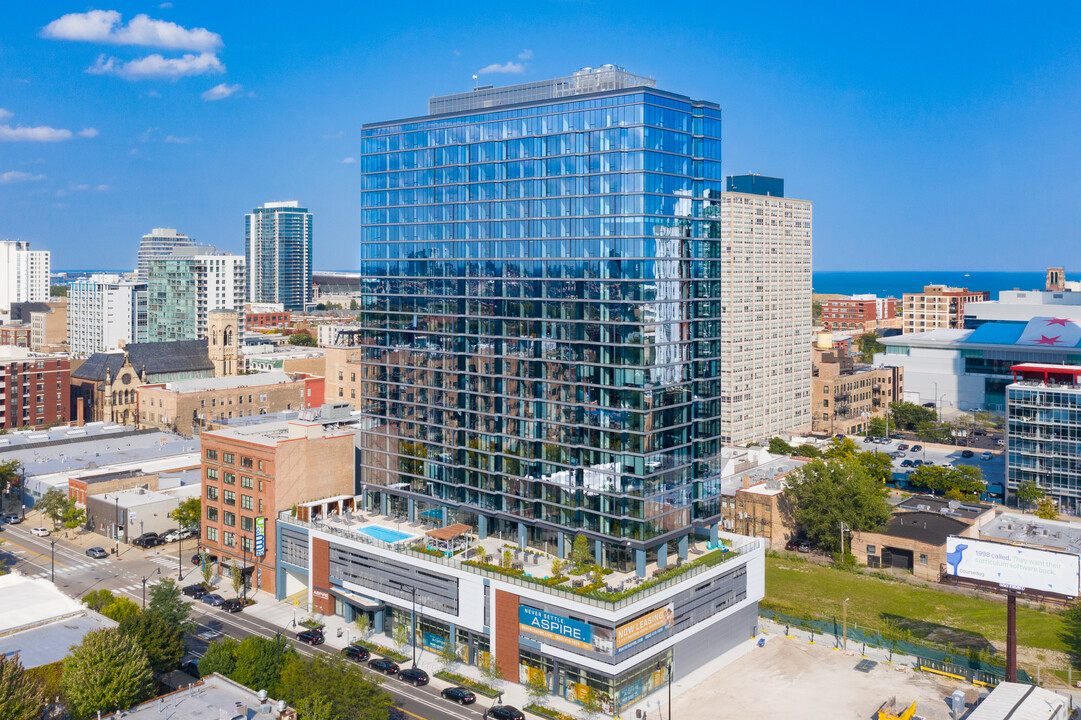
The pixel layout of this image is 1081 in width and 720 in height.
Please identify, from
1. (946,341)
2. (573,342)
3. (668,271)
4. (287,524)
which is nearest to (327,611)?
(287,524)

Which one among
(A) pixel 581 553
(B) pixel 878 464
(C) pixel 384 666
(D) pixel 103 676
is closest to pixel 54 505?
(C) pixel 384 666

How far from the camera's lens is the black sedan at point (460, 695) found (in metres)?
68.5

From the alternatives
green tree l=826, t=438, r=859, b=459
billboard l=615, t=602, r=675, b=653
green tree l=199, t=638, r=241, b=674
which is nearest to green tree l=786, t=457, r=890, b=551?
green tree l=826, t=438, r=859, b=459

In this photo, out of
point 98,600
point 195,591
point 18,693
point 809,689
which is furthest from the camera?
point 195,591

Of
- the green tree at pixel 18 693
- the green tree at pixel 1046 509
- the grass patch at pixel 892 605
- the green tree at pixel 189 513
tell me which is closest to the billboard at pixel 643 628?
the grass patch at pixel 892 605

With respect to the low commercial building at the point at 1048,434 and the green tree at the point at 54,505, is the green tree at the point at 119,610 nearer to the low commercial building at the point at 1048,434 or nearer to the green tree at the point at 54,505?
the green tree at the point at 54,505

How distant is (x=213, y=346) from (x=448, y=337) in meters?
128

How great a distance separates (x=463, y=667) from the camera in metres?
75.2

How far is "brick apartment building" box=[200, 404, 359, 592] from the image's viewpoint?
92.2 m

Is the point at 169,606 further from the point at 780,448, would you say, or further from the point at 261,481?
the point at 780,448

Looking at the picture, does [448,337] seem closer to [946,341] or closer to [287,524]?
[287,524]

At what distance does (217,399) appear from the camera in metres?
167

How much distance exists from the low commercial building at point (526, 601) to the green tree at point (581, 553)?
2187 mm

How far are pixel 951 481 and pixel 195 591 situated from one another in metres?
99.5
